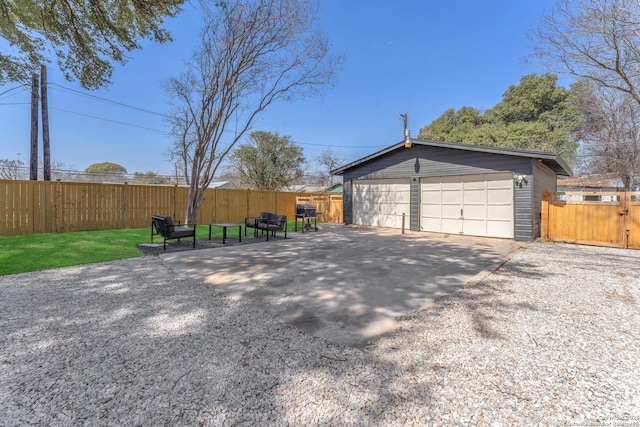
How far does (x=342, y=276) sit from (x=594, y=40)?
33.6 ft

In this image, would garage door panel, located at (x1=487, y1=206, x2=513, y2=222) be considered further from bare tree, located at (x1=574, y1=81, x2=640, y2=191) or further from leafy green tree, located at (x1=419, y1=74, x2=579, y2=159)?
leafy green tree, located at (x1=419, y1=74, x2=579, y2=159)

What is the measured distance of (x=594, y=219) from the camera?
7.87 meters

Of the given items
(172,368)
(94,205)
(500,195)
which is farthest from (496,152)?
(94,205)

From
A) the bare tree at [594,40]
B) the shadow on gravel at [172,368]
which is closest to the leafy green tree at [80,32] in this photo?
the shadow on gravel at [172,368]

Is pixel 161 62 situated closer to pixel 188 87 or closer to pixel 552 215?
pixel 188 87

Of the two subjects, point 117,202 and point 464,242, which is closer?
point 464,242

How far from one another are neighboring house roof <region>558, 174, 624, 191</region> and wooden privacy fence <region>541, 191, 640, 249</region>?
14.7 metres

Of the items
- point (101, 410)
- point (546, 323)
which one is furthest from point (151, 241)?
point (546, 323)

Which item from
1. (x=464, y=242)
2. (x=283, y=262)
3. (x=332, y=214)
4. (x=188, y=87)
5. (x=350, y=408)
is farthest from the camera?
(x=332, y=214)

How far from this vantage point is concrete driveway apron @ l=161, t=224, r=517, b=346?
3.05 m

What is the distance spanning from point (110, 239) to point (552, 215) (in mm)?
12896

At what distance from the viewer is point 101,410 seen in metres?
1.63

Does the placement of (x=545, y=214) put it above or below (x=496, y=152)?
below

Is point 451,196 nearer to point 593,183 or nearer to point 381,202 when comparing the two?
point 381,202
